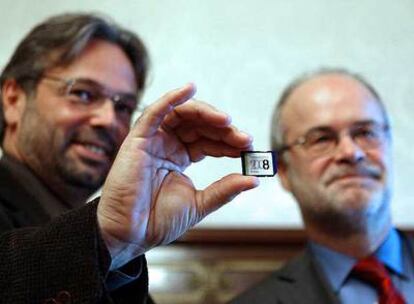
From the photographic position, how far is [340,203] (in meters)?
1.07

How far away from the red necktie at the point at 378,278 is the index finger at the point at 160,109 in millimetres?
639

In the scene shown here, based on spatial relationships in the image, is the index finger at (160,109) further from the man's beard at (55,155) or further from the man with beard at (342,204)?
the man with beard at (342,204)

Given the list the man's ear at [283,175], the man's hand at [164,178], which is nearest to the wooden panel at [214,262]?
the man's ear at [283,175]

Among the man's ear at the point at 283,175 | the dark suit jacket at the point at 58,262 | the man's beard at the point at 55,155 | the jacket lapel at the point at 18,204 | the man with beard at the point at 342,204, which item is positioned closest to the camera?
the dark suit jacket at the point at 58,262

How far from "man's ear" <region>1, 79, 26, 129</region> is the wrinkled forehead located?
55cm

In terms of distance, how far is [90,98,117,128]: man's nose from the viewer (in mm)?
965

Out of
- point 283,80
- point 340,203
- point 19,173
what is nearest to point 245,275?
point 340,203

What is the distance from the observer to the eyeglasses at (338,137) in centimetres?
110

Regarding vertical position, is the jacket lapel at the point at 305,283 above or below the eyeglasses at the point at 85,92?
below

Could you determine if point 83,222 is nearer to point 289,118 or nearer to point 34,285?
point 34,285

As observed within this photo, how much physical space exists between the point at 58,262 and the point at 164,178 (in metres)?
0.15

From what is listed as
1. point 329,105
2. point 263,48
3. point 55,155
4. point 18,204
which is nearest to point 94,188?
point 55,155

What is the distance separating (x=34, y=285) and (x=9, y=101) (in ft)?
2.01

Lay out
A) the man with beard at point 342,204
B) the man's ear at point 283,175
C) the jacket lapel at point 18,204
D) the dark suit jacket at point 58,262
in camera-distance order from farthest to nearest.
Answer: the man's ear at point 283,175, the man with beard at point 342,204, the jacket lapel at point 18,204, the dark suit jacket at point 58,262
